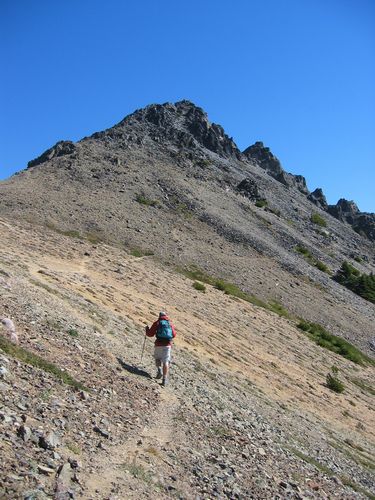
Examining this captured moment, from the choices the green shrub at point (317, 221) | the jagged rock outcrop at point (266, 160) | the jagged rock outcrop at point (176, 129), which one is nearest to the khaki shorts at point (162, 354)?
the jagged rock outcrop at point (176, 129)

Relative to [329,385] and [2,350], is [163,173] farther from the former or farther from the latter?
[2,350]

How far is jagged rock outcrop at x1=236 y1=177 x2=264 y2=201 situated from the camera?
270ft

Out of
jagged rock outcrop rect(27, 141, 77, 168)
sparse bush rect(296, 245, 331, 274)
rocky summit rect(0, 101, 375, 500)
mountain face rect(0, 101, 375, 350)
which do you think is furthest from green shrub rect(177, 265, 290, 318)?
jagged rock outcrop rect(27, 141, 77, 168)

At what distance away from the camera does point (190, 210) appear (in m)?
61.7

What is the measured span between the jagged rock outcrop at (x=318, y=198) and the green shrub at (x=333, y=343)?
88886 millimetres

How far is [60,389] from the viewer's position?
1156 cm

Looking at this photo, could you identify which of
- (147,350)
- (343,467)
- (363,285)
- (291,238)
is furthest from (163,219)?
(343,467)

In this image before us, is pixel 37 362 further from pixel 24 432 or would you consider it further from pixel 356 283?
pixel 356 283

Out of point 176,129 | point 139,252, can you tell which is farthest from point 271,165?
point 139,252

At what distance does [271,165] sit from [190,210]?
7200cm

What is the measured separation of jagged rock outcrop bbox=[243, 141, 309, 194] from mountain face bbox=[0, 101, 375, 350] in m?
17.5

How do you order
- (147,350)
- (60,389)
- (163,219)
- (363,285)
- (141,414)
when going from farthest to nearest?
(363,285), (163,219), (147,350), (141,414), (60,389)

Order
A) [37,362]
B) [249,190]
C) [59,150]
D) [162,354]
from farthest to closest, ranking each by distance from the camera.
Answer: [249,190]
[59,150]
[162,354]
[37,362]

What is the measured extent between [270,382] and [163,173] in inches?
2085
